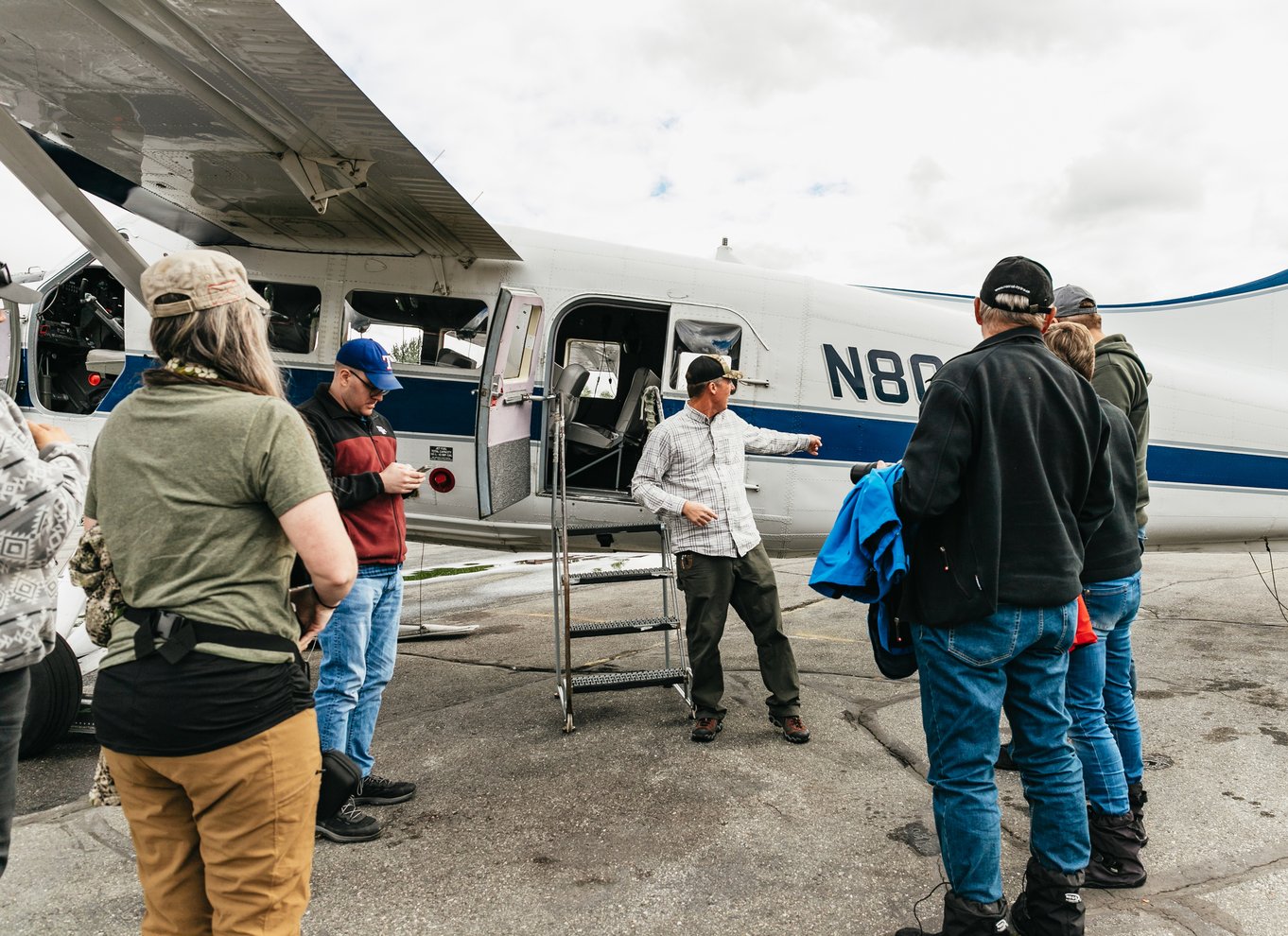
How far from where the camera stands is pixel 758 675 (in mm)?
5355

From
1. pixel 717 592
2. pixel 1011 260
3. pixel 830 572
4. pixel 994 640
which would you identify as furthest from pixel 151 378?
pixel 717 592

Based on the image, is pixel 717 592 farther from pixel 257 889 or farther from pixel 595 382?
pixel 595 382

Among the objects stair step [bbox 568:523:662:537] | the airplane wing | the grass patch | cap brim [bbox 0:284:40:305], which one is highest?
the airplane wing

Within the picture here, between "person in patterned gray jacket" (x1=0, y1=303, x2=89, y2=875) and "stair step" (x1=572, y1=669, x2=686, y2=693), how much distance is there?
277cm

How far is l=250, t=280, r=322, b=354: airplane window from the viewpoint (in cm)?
549

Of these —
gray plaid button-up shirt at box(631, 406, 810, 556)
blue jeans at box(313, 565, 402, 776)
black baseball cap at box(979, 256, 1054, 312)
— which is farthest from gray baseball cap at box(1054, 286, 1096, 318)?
blue jeans at box(313, 565, 402, 776)

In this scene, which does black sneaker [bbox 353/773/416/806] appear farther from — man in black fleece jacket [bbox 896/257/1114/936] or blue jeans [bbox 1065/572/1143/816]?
blue jeans [bbox 1065/572/1143/816]

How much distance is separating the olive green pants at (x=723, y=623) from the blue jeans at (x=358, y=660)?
1509 mm

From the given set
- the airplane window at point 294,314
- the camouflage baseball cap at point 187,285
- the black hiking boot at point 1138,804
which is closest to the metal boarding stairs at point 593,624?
the airplane window at point 294,314

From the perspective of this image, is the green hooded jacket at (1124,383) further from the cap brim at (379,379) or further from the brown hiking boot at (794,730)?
the cap brim at (379,379)

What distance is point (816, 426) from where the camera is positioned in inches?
221

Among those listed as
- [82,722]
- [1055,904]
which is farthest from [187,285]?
[82,722]

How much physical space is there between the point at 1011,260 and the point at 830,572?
1.06m

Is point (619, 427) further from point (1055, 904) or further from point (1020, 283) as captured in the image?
point (1055, 904)
